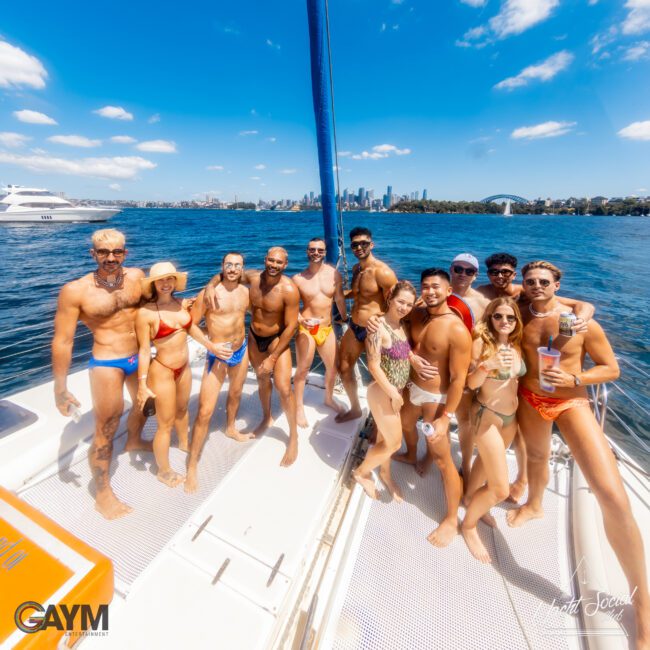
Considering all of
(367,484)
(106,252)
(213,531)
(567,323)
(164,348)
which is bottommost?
(367,484)

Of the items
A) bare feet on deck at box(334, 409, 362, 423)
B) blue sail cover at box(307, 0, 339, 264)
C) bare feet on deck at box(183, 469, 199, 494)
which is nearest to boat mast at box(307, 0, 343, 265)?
blue sail cover at box(307, 0, 339, 264)

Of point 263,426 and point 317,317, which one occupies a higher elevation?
point 317,317

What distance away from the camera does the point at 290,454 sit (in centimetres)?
318

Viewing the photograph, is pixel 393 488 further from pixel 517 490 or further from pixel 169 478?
pixel 169 478

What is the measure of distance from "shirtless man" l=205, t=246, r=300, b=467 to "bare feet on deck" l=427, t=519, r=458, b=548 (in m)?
1.48

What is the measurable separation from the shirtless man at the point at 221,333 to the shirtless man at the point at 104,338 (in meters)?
0.64

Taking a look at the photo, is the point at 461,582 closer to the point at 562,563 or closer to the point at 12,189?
the point at 562,563

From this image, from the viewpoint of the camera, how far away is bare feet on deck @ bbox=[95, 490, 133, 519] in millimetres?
2715

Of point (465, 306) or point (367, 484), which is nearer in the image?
point (465, 306)

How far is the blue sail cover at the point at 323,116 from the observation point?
3648mm

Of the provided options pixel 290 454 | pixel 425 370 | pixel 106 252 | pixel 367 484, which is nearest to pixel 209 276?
pixel 106 252

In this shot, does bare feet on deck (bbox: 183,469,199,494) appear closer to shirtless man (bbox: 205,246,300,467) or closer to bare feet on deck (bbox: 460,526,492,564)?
shirtless man (bbox: 205,246,300,467)

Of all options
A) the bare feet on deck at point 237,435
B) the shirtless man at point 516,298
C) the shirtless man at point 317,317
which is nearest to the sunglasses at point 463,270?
the shirtless man at point 516,298

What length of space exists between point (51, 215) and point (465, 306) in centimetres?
6151
